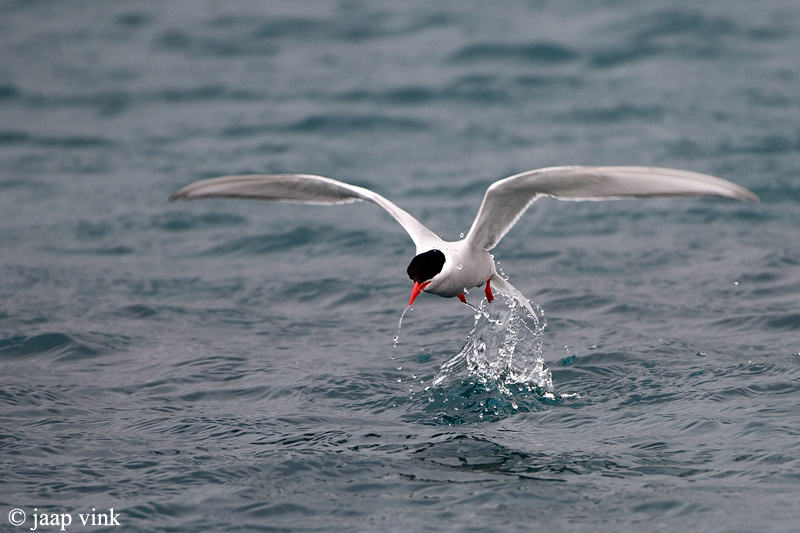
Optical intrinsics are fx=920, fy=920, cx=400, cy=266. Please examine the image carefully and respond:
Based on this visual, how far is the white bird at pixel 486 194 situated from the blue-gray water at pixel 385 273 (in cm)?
115

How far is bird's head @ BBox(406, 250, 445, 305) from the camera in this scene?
628 centimetres

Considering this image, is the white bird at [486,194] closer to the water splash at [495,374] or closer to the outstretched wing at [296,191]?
the outstretched wing at [296,191]

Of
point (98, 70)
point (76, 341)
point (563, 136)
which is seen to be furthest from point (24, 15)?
point (76, 341)

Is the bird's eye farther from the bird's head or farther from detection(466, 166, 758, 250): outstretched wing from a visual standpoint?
detection(466, 166, 758, 250): outstretched wing

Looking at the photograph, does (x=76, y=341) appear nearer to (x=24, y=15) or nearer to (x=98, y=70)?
(x=98, y=70)

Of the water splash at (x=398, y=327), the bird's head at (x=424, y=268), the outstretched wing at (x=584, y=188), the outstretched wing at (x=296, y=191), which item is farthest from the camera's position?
the water splash at (x=398, y=327)

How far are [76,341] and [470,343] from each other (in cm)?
385

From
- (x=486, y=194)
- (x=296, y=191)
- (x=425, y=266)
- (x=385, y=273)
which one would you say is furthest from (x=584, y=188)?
(x=385, y=273)

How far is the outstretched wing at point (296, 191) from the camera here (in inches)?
280

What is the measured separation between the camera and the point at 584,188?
6.53m

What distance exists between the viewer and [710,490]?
5688mm

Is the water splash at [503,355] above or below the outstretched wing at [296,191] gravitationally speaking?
below

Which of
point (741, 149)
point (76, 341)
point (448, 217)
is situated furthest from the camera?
point (741, 149)

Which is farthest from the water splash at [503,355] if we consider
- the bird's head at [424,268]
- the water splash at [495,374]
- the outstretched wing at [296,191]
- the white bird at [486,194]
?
the bird's head at [424,268]
